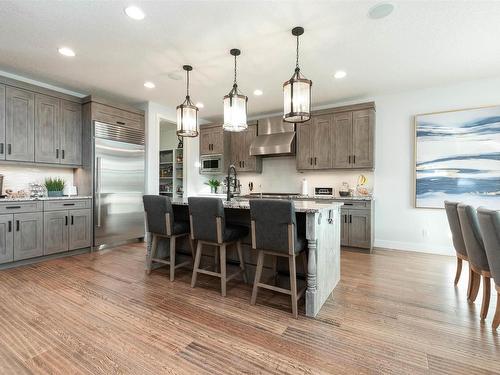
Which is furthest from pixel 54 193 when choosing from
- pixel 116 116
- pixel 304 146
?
pixel 304 146

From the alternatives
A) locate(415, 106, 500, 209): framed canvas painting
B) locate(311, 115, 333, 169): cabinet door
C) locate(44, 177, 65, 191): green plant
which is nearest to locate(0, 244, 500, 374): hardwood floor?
locate(44, 177, 65, 191): green plant

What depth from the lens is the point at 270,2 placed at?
2242mm

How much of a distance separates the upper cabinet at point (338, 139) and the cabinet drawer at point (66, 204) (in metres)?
3.80

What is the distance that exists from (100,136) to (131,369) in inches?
149

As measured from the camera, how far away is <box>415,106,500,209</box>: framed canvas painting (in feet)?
12.5

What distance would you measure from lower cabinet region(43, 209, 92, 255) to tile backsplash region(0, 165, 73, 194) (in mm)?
741

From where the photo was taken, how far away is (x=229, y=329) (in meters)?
1.96

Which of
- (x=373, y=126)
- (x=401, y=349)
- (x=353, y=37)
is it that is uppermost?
(x=353, y=37)

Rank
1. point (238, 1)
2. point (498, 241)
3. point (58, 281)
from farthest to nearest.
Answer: point (58, 281) → point (238, 1) → point (498, 241)

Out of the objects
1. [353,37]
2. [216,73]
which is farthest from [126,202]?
[353,37]

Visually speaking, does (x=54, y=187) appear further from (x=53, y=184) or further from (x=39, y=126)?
(x=39, y=126)

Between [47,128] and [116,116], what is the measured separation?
1013 mm

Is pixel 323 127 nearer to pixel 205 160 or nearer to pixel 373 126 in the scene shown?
pixel 373 126

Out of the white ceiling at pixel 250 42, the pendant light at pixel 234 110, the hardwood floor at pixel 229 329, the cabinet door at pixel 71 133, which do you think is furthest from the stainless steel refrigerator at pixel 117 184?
the pendant light at pixel 234 110
